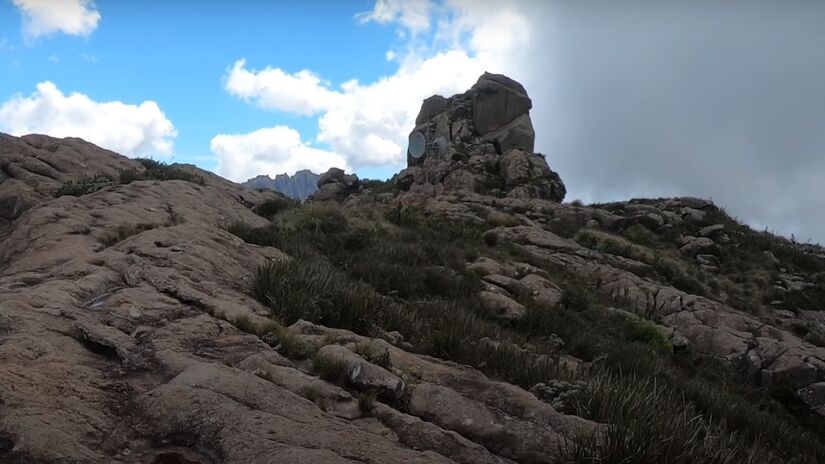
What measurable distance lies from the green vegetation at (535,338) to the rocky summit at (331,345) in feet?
0.12

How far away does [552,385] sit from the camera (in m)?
5.16

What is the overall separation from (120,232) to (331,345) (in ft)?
16.2

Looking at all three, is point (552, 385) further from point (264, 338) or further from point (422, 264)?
point (422, 264)

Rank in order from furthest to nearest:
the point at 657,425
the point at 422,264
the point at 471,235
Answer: the point at 471,235
the point at 422,264
the point at 657,425

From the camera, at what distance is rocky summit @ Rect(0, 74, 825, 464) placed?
3598 millimetres

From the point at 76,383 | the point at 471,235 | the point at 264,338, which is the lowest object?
the point at 76,383

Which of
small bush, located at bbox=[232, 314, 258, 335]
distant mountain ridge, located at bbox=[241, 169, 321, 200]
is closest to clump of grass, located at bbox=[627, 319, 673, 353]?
small bush, located at bbox=[232, 314, 258, 335]

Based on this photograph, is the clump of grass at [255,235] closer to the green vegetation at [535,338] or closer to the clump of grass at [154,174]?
the green vegetation at [535,338]

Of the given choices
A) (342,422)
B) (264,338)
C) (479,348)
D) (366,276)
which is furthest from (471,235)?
(342,422)

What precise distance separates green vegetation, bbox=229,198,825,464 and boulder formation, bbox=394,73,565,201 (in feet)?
48.6

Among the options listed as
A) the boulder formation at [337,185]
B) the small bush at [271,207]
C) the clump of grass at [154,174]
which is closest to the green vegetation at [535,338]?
the small bush at [271,207]

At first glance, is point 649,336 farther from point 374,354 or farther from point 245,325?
point 245,325

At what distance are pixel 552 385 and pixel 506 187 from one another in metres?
26.4

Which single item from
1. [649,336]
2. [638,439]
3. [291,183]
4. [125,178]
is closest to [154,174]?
[125,178]
